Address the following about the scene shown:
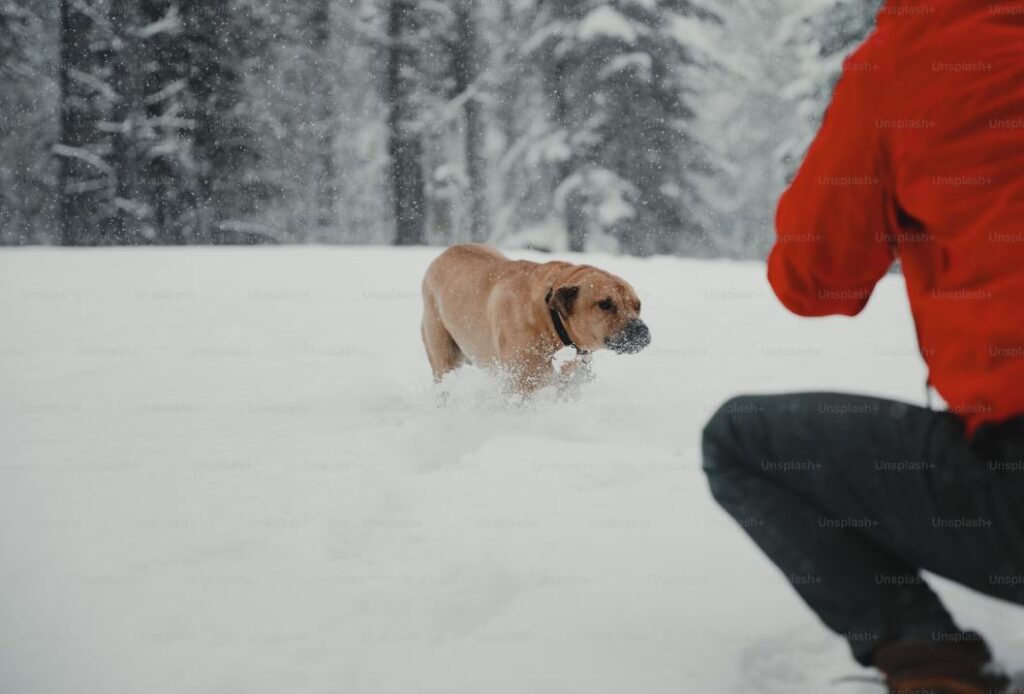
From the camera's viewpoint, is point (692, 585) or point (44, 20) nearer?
point (692, 585)

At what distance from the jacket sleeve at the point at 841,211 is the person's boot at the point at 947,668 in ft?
2.01

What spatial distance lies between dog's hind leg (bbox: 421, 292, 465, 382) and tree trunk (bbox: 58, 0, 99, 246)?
16.1m

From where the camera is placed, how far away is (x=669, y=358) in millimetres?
5582

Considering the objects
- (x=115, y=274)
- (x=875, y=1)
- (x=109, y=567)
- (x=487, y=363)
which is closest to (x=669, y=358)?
(x=487, y=363)

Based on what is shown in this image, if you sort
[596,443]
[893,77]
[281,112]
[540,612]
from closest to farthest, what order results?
[893,77], [540,612], [596,443], [281,112]

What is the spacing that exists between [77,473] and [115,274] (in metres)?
5.75

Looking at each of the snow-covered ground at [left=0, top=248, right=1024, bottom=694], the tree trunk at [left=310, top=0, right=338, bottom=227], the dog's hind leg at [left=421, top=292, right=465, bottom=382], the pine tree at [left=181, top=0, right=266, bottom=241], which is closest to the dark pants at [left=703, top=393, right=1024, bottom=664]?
the snow-covered ground at [left=0, top=248, right=1024, bottom=694]

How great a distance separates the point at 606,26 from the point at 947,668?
18.1m

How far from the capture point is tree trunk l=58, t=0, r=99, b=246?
56.8ft

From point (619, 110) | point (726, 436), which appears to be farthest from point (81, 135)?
point (726, 436)

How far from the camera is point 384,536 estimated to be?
2.34 meters

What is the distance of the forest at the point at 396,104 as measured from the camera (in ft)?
59.1

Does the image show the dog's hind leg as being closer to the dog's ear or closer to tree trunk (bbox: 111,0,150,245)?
the dog's ear

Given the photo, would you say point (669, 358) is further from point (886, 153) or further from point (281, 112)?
point (281, 112)
